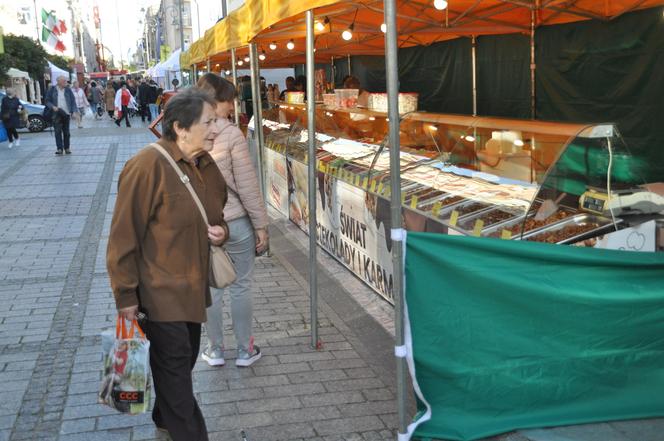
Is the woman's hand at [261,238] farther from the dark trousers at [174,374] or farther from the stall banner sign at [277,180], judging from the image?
the stall banner sign at [277,180]

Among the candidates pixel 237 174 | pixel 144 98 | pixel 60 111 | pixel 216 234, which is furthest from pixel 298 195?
pixel 144 98

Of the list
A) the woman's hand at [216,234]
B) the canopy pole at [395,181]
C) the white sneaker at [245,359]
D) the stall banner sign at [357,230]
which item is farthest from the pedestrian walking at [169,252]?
the stall banner sign at [357,230]

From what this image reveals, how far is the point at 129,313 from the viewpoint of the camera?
3.09m

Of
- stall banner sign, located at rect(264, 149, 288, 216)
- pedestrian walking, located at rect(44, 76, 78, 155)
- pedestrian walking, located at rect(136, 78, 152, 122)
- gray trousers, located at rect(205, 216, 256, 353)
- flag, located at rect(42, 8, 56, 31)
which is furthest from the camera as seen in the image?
flag, located at rect(42, 8, 56, 31)

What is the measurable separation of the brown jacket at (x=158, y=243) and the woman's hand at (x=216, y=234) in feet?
1.27

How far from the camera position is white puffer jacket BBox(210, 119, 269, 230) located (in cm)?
430

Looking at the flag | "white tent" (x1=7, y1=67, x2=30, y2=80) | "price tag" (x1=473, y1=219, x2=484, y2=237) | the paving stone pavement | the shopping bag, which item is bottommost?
the paving stone pavement

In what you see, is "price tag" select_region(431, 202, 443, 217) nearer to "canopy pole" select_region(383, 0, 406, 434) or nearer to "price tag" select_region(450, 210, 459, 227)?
"price tag" select_region(450, 210, 459, 227)

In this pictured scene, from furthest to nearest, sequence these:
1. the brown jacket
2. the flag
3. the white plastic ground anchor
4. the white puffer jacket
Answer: the flag, the white puffer jacket, the white plastic ground anchor, the brown jacket

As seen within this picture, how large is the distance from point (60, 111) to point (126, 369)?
15437mm

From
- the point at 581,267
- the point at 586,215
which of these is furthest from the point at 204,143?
the point at 586,215

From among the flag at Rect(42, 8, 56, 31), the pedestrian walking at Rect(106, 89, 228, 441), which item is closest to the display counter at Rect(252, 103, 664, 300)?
the pedestrian walking at Rect(106, 89, 228, 441)

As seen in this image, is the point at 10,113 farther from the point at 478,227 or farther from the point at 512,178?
the point at 478,227

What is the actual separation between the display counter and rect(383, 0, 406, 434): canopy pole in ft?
3.81
